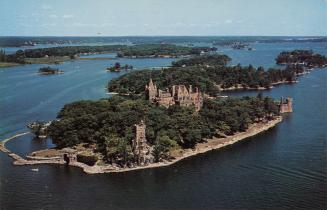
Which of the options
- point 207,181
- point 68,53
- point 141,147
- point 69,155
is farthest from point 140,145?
point 68,53

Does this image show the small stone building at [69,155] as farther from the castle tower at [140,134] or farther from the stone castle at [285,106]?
the stone castle at [285,106]

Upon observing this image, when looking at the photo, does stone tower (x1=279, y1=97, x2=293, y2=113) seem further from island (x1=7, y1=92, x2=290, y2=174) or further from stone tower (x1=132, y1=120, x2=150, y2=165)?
stone tower (x1=132, y1=120, x2=150, y2=165)

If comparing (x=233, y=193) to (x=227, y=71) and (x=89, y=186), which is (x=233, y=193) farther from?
(x=227, y=71)

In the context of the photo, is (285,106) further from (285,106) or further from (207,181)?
(207,181)

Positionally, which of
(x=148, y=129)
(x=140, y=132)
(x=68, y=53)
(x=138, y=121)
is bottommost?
(x=68, y=53)

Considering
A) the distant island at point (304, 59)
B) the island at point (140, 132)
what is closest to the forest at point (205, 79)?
the distant island at point (304, 59)

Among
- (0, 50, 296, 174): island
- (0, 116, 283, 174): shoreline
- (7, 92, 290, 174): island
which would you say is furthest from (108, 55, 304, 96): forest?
(0, 116, 283, 174): shoreline
